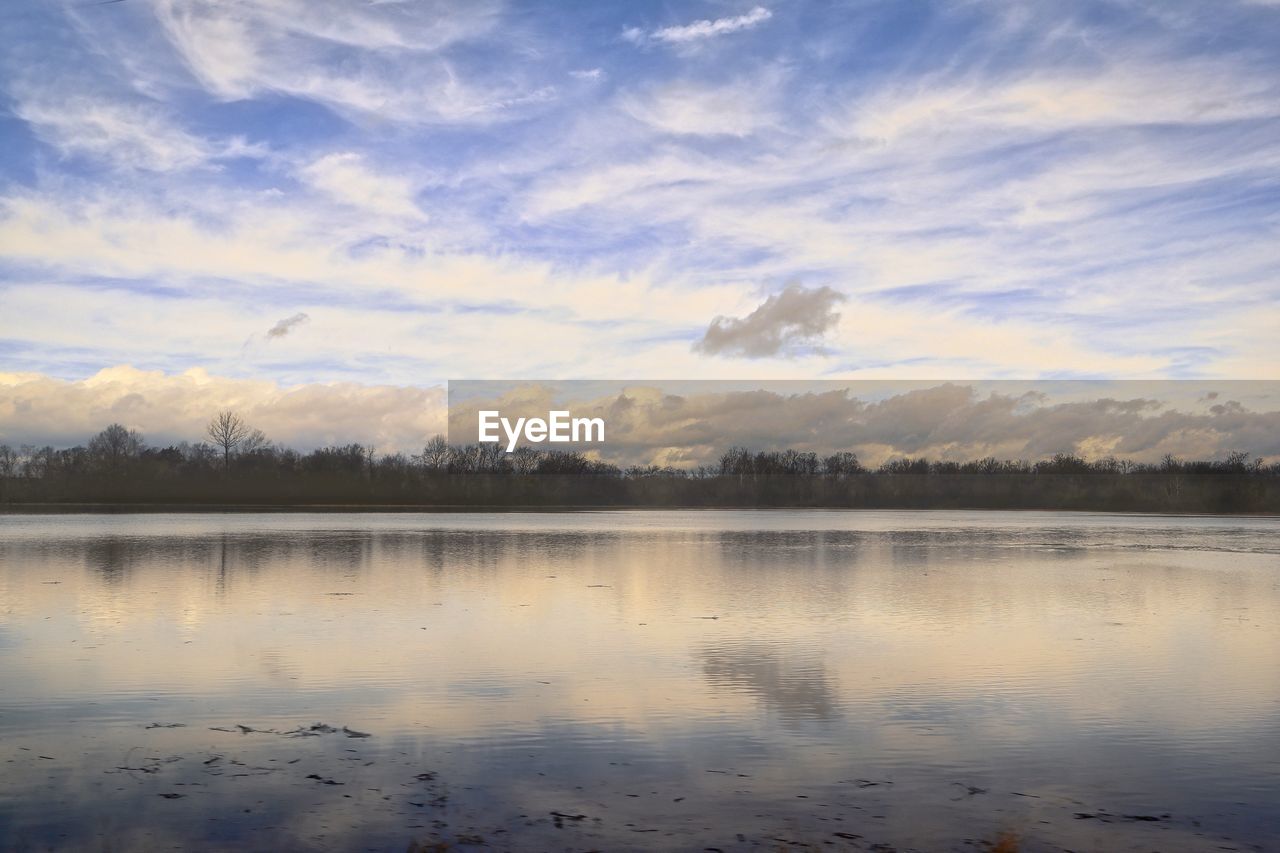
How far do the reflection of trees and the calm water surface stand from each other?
7cm

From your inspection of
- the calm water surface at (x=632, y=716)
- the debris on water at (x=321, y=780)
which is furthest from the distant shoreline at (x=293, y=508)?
the debris on water at (x=321, y=780)

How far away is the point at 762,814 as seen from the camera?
7.63 metres

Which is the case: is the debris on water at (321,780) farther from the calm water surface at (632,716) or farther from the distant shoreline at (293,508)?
the distant shoreline at (293,508)

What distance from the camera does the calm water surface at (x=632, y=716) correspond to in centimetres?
743

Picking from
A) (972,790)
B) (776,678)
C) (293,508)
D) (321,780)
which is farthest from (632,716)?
(293,508)

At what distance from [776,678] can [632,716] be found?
2732mm

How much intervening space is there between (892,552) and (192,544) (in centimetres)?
2433

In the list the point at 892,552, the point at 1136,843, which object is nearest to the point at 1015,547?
the point at 892,552

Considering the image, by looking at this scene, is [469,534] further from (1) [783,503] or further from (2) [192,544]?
(1) [783,503]

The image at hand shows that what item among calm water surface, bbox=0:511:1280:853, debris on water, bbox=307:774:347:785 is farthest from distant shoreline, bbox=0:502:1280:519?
debris on water, bbox=307:774:347:785

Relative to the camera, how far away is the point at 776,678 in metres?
13.1

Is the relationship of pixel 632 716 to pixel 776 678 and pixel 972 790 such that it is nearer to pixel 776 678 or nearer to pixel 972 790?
pixel 776 678

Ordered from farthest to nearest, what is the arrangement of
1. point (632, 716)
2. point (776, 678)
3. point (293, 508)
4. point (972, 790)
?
point (293, 508)
point (776, 678)
point (632, 716)
point (972, 790)

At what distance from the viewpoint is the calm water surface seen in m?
7.43
